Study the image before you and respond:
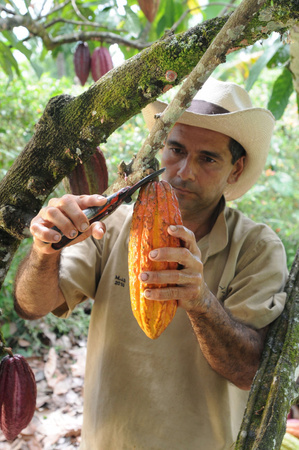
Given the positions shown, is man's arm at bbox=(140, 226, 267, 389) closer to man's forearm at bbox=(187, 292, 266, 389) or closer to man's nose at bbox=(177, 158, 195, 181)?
man's forearm at bbox=(187, 292, 266, 389)

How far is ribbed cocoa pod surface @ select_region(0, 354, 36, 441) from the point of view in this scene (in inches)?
43.6

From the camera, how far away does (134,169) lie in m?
0.79

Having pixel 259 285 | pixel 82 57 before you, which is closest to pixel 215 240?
pixel 259 285

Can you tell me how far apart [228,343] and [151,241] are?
1.77 ft

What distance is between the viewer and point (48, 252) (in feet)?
2.79

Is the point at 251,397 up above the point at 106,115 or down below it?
below

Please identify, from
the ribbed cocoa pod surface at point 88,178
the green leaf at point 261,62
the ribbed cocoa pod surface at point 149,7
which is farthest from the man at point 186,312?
the ribbed cocoa pod surface at point 149,7

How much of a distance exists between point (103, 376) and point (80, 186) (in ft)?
2.46

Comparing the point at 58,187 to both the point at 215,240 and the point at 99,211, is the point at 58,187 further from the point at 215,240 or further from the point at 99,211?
the point at 99,211

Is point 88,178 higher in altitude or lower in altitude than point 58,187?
lower

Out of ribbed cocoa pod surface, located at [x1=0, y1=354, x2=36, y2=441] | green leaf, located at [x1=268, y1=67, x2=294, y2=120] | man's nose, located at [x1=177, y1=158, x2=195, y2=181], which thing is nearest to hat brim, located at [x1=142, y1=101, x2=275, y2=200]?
man's nose, located at [x1=177, y1=158, x2=195, y2=181]

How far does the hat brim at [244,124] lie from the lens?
141 centimetres

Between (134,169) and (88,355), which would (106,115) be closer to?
(134,169)

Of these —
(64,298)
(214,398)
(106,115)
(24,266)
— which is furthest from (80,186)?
(214,398)
